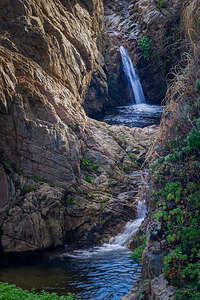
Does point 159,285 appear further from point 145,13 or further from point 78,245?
point 145,13

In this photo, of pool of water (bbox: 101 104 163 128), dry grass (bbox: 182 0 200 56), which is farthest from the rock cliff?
pool of water (bbox: 101 104 163 128)

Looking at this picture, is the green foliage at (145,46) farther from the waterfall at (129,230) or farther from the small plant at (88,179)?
the waterfall at (129,230)

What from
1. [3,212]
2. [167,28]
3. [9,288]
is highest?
[167,28]

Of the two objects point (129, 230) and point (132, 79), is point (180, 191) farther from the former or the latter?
point (132, 79)

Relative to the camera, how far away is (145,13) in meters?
24.1

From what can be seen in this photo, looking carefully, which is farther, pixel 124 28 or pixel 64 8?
pixel 124 28

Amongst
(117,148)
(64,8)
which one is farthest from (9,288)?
(64,8)

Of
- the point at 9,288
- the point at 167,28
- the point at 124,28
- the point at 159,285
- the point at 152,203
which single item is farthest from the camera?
the point at 124,28

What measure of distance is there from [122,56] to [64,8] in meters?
10.1

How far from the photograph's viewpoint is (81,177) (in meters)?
11.5

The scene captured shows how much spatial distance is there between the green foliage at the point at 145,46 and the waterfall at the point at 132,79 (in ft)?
4.46

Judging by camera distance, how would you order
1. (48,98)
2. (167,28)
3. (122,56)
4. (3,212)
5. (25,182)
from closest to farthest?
(3,212) → (25,182) → (48,98) → (167,28) → (122,56)

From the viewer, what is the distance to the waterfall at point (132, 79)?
22609 mm

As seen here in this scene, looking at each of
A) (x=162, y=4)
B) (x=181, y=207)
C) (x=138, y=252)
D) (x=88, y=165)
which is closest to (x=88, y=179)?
(x=88, y=165)
